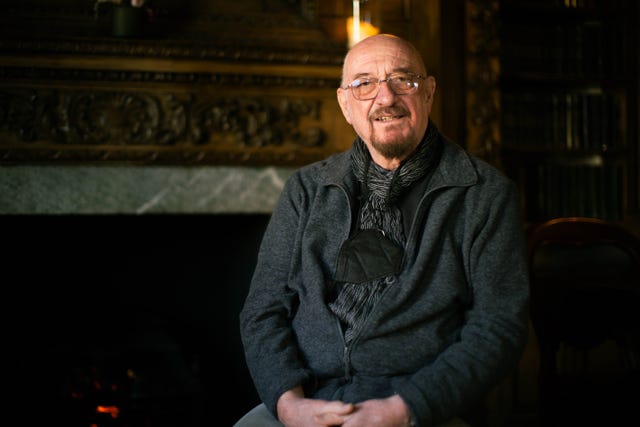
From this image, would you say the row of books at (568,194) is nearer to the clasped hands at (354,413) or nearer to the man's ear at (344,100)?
the man's ear at (344,100)

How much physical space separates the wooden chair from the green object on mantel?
1.47m

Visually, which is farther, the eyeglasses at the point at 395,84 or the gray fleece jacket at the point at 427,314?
the eyeglasses at the point at 395,84

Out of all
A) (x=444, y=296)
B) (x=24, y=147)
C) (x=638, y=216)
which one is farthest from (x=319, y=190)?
(x=638, y=216)

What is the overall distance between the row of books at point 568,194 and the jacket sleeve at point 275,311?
1.72 meters

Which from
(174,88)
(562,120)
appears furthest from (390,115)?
(562,120)

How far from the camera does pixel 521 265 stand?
4.30 ft

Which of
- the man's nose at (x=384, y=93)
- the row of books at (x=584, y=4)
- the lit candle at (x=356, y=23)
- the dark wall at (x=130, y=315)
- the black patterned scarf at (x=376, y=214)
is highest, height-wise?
the row of books at (x=584, y=4)

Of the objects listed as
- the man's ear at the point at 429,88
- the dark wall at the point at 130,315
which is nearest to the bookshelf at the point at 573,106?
the dark wall at the point at 130,315

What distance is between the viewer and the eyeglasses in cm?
142

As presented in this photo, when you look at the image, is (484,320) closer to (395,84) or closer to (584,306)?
(395,84)

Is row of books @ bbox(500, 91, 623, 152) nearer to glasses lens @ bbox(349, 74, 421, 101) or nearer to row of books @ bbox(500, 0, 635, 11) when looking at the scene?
row of books @ bbox(500, 0, 635, 11)

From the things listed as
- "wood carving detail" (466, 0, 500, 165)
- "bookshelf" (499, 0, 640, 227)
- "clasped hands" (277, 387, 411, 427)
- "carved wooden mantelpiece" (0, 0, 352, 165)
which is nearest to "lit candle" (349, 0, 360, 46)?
"carved wooden mantelpiece" (0, 0, 352, 165)

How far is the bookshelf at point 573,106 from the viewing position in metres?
2.91

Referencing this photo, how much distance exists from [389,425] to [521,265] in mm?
412
